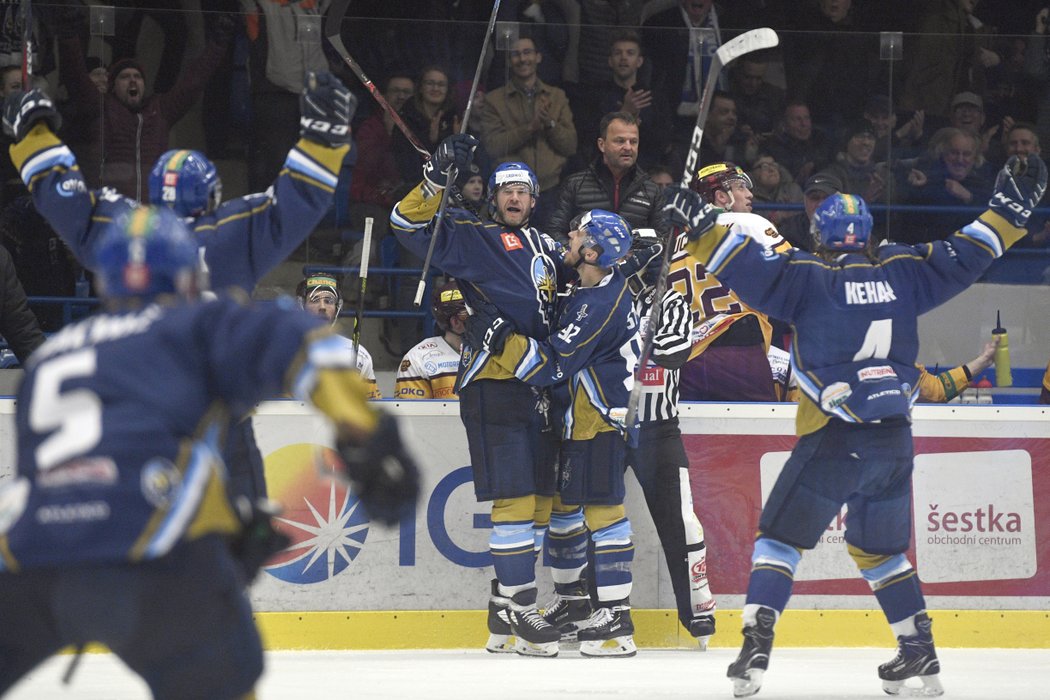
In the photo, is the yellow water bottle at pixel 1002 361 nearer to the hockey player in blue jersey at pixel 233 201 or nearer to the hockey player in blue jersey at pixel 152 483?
the hockey player in blue jersey at pixel 233 201

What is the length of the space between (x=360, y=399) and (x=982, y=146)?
567 centimetres

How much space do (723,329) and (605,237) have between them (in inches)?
31.3

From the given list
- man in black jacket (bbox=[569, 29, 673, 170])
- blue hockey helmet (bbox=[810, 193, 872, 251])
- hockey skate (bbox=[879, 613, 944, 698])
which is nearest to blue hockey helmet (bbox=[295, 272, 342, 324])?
man in black jacket (bbox=[569, 29, 673, 170])

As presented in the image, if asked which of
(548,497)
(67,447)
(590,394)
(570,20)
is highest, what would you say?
(570,20)

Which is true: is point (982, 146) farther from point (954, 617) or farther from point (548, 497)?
point (548, 497)

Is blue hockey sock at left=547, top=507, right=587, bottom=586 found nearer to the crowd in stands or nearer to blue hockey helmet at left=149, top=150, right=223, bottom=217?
the crowd in stands

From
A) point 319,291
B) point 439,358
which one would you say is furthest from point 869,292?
point 319,291

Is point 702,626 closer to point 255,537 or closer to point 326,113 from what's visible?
point 326,113

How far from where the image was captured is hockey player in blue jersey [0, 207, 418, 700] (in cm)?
251

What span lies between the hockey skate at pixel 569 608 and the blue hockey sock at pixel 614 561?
0.16 metres

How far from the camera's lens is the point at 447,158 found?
5.62 meters

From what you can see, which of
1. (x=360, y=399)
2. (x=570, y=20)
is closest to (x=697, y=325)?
(x=570, y=20)

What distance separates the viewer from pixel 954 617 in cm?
614

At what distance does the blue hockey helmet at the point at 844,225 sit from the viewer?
494 centimetres
